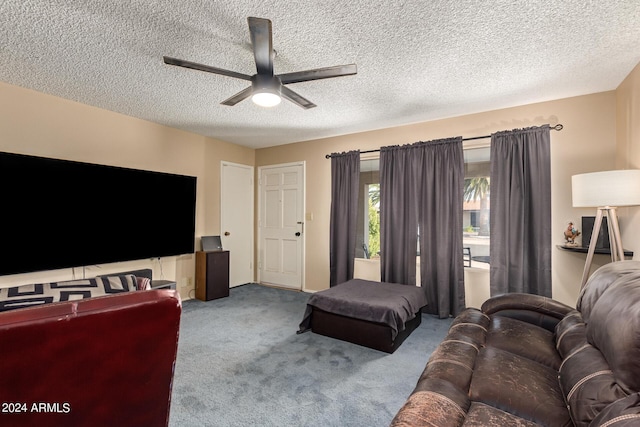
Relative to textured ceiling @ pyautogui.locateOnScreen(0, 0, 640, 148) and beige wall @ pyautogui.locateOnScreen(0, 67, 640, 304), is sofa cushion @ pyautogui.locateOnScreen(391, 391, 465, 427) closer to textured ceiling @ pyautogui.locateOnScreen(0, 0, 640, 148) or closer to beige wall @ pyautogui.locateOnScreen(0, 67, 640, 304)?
textured ceiling @ pyautogui.locateOnScreen(0, 0, 640, 148)

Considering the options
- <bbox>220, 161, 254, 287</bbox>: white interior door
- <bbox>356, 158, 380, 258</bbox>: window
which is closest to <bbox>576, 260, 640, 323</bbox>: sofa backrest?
<bbox>356, 158, 380, 258</bbox>: window

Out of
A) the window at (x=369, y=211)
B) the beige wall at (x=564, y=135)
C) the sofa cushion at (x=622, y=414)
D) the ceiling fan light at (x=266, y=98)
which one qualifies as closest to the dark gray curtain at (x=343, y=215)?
the window at (x=369, y=211)

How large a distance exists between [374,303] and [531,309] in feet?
4.10

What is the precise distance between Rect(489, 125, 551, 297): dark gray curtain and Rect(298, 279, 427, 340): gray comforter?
102 cm

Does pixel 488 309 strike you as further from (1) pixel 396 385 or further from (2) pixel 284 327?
(2) pixel 284 327

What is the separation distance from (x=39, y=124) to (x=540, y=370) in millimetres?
4669

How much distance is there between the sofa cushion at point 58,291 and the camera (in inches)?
39.2

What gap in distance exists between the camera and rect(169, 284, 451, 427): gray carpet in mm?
1897

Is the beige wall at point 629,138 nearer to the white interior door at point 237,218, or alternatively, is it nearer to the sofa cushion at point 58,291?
the sofa cushion at point 58,291

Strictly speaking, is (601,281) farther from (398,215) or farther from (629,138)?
(398,215)

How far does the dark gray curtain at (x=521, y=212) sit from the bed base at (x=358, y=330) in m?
1.23

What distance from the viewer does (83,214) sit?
129 inches

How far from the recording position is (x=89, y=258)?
3.30m

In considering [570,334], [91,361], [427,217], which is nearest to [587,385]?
[570,334]
